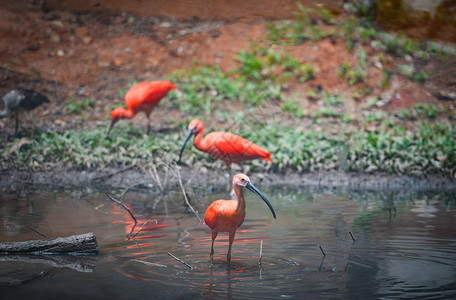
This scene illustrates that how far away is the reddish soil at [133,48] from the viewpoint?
1148 centimetres

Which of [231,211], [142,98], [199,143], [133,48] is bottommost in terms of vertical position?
[231,211]

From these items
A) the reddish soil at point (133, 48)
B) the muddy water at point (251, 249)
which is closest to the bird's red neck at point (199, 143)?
the muddy water at point (251, 249)

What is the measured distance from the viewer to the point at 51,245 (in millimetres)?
4754

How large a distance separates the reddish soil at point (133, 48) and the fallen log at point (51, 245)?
6.40m

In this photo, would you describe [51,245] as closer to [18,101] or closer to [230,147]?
[230,147]

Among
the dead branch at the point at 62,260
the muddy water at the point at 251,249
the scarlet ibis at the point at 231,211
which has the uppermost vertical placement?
the scarlet ibis at the point at 231,211

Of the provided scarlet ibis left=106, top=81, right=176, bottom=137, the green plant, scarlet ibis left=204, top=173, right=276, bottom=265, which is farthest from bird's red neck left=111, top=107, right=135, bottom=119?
scarlet ibis left=204, top=173, right=276, bottom=265

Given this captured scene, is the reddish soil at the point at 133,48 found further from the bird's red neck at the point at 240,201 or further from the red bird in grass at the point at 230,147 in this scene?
the bird's red neck at the point at 240,201

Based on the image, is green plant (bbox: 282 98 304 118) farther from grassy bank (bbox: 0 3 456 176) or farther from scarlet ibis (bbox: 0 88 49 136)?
scarlet ibis (bbox: 0 88 49 136)

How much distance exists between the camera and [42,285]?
4.00 meters

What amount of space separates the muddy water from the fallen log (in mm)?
94

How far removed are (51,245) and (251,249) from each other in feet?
5.29

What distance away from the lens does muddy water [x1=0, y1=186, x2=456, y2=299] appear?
13.0ft

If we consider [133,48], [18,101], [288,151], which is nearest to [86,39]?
[133,48]
